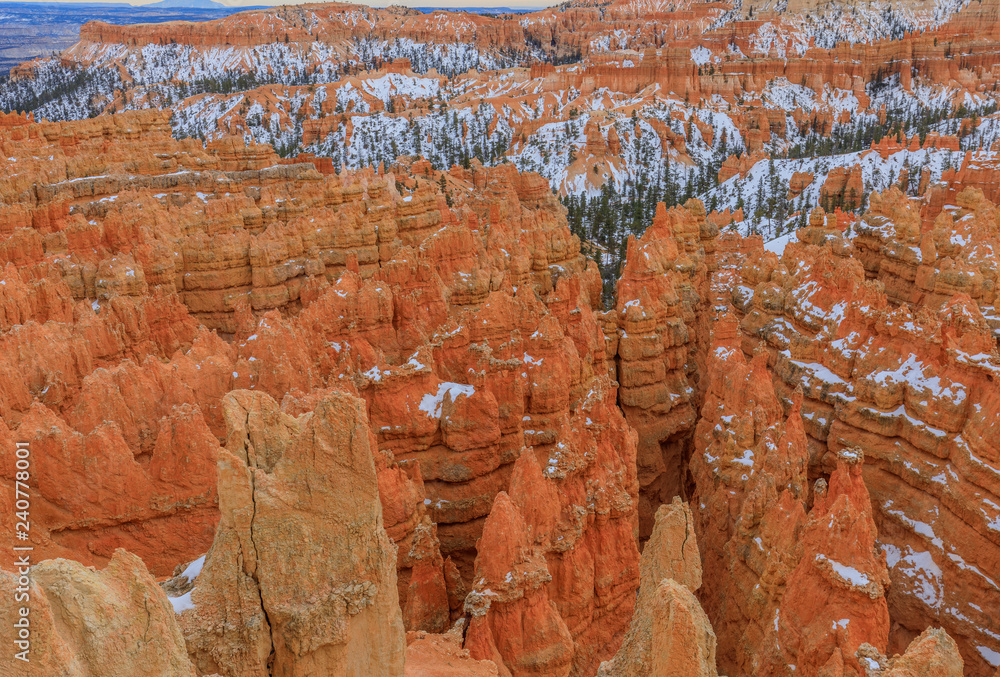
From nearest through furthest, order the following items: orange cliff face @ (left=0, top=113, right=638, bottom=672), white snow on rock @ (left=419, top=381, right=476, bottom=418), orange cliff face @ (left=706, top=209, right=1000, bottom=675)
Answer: orange cliff face @ (left=0, top=113, right=638, bottom=672), orange cliff face @ (left=706, top=209, right=1000, bottom=675), white snow on rock @ (left=419, top=381, right=476, bottom=418)

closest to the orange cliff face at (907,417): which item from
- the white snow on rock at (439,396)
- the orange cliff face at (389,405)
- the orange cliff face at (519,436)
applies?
the orange cliff face at (519,436)

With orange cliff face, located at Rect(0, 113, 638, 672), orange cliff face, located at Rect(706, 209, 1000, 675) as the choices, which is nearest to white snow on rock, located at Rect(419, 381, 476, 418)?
orange cliff face, located at Rect(0, 113, 638, 672)

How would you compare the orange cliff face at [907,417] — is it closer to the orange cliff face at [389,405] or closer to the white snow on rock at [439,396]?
the orange cliff face at [389,405]

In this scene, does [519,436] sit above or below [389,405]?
below

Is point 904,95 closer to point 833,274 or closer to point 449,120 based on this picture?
point 449,120

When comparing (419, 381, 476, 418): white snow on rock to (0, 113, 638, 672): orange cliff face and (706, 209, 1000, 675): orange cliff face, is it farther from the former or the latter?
(706, 209, 1000, 675): orange cliff face

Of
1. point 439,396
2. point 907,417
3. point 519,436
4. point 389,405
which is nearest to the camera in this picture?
point 389,405

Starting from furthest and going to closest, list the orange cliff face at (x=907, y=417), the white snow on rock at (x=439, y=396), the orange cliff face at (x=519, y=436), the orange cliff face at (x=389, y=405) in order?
the white snow on rock at (x=439, y=396), the orange cliff face at (x=907, y=417), the orange cliff face at (x=389, y=405), the orange cliff face at (x=519, y=436)

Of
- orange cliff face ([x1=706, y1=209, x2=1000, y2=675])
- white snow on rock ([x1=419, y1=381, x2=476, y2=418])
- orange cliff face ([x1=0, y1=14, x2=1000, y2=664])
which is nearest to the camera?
orange cliff face ([x1=0, y1=14, x2=1000, y2=664])

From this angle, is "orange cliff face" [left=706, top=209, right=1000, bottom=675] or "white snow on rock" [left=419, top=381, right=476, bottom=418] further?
"white snow on rock" [left=419, top=381, right=476, bottom=418]

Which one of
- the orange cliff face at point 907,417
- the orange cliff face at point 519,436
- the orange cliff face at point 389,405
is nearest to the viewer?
the orange cliff face at point 519,436

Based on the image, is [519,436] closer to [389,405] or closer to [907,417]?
[389,405]

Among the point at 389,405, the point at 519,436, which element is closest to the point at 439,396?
the point at 389,405
